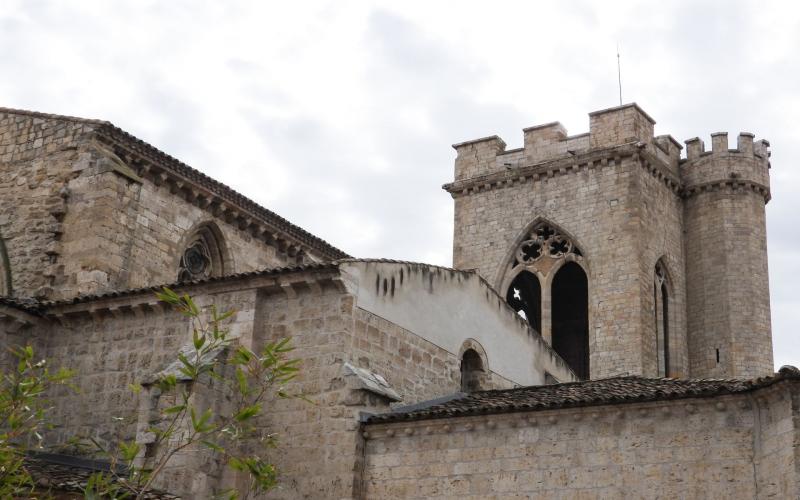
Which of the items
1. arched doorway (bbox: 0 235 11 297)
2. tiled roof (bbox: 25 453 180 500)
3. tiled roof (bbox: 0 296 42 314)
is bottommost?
tiled roof (bbox: 25 453 180 500)

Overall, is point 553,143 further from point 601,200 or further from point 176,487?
point 176,487

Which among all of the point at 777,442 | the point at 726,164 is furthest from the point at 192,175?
the point at 726,164

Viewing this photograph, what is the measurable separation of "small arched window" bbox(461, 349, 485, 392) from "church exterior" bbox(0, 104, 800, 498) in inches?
1.0

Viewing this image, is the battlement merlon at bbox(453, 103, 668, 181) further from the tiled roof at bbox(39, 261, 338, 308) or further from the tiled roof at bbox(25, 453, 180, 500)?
the tiled roof at bbox(25, 453, 180, 500)

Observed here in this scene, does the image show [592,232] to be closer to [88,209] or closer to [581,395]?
[88,209]

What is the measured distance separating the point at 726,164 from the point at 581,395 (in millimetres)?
19113

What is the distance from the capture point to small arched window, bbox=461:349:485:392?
16812mm

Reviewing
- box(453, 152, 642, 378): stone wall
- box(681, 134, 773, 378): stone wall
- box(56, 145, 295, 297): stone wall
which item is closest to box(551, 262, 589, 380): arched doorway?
box(453, 152, 642, 378): stone wall

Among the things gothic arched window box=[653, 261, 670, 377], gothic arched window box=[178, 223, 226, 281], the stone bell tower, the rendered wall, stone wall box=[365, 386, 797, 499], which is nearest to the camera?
stone wall box=[365, 386, 797, 499]

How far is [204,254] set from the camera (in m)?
20.4

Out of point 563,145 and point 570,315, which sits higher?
point 563,145

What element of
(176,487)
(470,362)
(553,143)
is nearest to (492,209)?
(553,143)

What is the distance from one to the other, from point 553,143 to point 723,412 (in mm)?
18750

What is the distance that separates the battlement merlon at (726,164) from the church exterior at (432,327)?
0.80m
